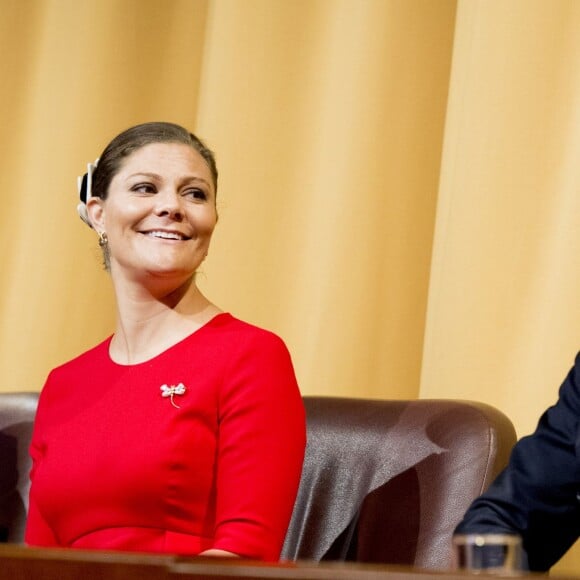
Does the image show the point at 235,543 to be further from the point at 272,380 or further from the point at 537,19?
the point at 537,19

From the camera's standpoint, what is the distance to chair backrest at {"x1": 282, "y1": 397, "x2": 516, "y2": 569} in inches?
64.4

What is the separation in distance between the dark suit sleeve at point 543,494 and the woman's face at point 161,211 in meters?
0.64

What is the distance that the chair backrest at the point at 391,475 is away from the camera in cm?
164

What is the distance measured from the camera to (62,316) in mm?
2646

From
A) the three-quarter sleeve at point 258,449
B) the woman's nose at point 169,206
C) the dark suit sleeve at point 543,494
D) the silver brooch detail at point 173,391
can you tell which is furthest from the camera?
the woman's nose at point 169,206

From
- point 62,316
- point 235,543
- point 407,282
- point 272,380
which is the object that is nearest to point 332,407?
point 272,380

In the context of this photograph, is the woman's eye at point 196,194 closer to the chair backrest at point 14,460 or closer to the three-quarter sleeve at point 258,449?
the three-quarter sleeve at point 258,449

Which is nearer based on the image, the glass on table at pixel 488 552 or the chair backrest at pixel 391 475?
the glass on table at pixel 488 552

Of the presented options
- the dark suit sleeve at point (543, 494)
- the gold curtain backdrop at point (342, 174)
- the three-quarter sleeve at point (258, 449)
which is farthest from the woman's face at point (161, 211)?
the dark suit sleeve at point (543, 494)

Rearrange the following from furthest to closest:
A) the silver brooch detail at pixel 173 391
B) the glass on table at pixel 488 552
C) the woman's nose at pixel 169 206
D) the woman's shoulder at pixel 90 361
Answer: the woman's shoulder at pixel 90 361 < the woman's nose at pixel 169 206 < the silver brooch detail at pixel 173 391 < the glass on table at pixel 488 552

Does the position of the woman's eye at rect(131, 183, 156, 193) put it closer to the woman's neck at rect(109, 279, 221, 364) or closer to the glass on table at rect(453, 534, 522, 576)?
the woman's neck at rect(109, 279, 221, 364)

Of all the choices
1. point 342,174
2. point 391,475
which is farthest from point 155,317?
point 342,174

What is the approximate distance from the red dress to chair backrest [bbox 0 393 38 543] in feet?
0.89

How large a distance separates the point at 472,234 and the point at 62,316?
1.03m
